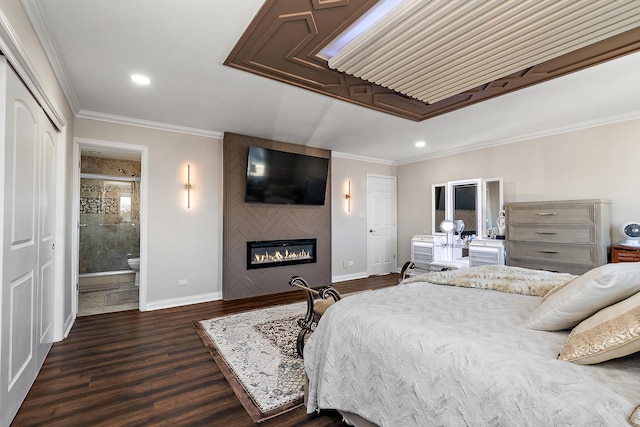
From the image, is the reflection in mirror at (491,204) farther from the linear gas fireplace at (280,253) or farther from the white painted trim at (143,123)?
the white painted trim at (143,123)

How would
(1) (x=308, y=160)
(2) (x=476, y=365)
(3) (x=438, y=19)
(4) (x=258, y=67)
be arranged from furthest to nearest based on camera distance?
1. (1) (x=308, y=160)
2. (4) (x=258, y=67)
3. (3) (x=438, y=19)
4. (2) (x=476, y=365)

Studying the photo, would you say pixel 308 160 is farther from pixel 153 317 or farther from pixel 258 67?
pixel 153 317

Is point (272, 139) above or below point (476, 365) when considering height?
above

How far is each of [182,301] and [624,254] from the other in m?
5.49

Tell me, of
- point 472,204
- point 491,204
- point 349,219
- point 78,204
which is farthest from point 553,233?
point 78,204

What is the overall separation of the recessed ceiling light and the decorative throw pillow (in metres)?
3.49

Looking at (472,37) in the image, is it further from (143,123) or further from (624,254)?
(143,123)

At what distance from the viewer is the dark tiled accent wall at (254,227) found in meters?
4.52

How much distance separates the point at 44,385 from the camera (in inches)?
86.1

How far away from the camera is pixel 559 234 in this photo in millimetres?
3846

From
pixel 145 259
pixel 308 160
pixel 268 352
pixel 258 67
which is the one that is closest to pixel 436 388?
pixel 268 352

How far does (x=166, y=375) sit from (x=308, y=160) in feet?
12.0

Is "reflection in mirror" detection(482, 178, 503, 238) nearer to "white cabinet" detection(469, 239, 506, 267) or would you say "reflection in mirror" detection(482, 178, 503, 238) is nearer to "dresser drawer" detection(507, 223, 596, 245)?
"white cabinet" detection(469, 239, 506, 267)

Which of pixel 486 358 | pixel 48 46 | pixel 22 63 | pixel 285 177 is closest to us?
pixel 486 358
